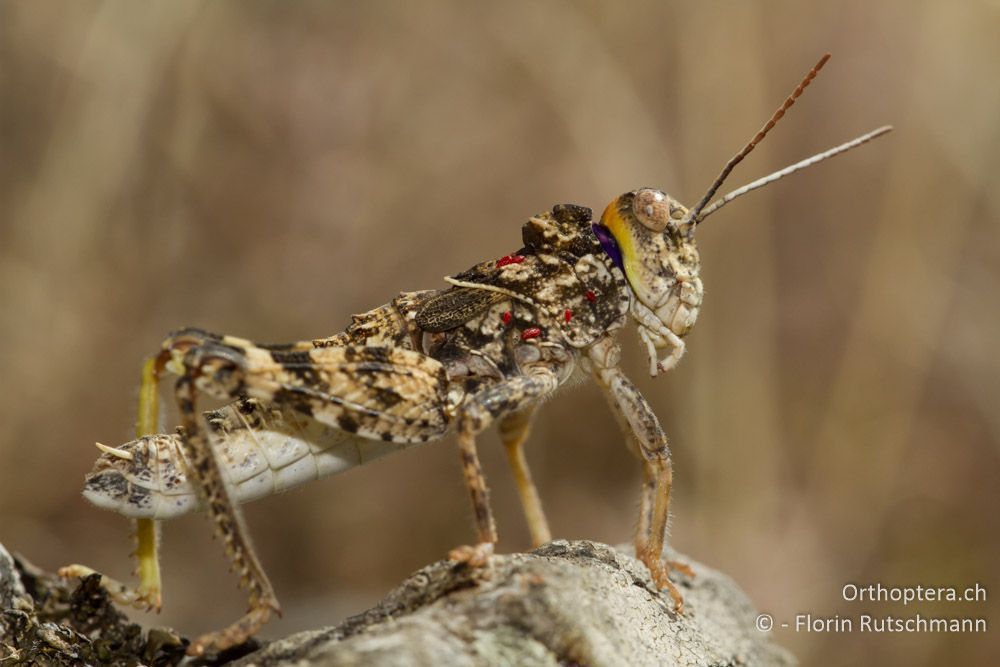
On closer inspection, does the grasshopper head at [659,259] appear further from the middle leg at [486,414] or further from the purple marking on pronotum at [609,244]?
the middle leg at [486,414]

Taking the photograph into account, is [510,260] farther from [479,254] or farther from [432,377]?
[479,254]

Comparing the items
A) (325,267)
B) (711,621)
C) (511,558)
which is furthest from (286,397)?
(325,267)

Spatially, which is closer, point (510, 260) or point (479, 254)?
point (510, 260)

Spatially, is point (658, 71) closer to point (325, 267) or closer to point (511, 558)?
point (325, 267)

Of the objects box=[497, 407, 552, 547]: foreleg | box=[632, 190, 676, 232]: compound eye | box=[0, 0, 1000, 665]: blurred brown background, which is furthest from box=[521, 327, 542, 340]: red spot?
box=[0, 0, 1000, 665]: blurred brown background

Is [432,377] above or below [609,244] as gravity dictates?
below

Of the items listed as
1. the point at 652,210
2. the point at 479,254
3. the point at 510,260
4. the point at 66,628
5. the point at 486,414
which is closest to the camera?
the point at 66,628

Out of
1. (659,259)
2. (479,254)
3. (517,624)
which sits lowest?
(517,624)

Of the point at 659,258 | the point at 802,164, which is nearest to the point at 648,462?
the point at 659,258
